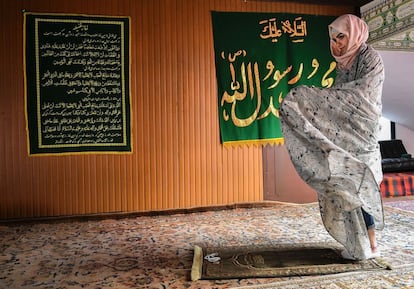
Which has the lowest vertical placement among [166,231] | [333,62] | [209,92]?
[166,231]

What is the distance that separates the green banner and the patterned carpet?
2.99ft

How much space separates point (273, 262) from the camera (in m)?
2.20

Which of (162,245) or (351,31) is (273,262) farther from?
(351,31)

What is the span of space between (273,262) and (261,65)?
2.40 metres

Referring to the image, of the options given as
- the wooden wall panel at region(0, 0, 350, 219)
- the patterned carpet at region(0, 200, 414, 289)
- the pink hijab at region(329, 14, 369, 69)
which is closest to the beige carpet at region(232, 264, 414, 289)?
the patterned carpet at region(0, 200, 414, 289)

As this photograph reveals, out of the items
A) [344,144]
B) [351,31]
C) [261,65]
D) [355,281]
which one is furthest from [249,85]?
[355,281]

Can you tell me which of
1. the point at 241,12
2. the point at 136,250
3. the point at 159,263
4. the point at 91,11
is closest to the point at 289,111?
the point at 159,263

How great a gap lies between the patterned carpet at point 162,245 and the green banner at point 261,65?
911 millimetres

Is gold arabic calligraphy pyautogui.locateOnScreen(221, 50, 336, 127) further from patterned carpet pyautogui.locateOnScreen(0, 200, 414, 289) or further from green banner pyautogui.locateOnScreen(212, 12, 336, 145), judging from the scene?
patterned carpet pyautogui.locateOnScreen(0, 200, 414, 289)

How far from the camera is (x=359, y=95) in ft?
6.89

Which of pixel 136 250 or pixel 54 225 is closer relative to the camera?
Result: pixel 136 250

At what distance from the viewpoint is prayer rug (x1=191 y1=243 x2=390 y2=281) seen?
203 centimetres

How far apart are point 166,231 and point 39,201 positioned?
134 centimetres

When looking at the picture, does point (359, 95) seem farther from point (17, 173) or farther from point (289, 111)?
point (17, 173)
